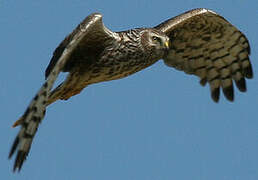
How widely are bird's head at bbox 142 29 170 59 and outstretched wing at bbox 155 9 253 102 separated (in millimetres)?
766

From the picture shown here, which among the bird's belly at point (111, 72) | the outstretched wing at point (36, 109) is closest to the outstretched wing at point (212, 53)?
the bird's belly at point (111, 72)

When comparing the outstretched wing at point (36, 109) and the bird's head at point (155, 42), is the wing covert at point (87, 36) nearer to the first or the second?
the outstretched wing at point (36, 109)

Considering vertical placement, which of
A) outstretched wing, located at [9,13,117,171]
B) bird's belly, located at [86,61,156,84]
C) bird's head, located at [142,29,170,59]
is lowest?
outstretched wing, located at [9,13,117,171]

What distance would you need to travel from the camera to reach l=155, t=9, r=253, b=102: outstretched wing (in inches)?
395

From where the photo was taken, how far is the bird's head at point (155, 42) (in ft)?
29.5

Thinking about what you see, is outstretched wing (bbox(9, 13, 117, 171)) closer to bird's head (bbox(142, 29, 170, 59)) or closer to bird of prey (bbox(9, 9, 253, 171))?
bird of prey (bbox(9, 9, 253, 171))

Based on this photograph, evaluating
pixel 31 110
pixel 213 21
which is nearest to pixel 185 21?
pixel 213 21

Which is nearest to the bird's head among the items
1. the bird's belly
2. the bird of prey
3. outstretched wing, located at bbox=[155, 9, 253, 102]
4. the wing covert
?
the bird of prey

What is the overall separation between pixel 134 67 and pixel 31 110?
204 cm

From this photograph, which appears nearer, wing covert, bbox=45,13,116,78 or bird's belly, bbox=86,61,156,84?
wing covert, bbox=45,13,116,78

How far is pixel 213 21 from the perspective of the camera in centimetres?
994

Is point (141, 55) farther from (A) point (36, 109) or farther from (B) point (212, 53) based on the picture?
(A) point (36, 109)

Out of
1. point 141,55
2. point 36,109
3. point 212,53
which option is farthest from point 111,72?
point 212,53

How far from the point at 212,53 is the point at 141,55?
183 cm
